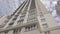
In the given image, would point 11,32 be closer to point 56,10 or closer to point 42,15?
point 42,15

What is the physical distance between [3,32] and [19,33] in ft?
9.85

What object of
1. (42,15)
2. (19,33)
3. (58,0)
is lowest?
(19,33)

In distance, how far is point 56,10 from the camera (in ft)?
99.9

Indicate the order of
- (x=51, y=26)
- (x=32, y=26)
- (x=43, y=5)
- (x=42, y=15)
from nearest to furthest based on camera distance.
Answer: (x=51, y=26)
(x=32, y=26)
(x=42, y=15)
(x=43, y=5)

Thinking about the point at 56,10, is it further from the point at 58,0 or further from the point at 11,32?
the point at 11,32

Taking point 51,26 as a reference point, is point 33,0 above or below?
above

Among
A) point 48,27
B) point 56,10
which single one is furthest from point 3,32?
point 56,10

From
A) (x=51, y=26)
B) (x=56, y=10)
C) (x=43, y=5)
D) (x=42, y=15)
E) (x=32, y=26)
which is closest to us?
(x=51, y=26)

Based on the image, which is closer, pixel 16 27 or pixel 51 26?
pixel 51 26

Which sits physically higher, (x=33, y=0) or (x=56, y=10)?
(x=33, y=0)

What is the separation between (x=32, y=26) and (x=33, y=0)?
1517 cm

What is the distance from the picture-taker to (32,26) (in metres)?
23.7

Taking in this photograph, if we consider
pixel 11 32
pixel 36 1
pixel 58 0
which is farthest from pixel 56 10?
pixel 11 32

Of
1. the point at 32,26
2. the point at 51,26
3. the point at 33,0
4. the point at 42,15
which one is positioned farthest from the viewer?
the point at 33,0
